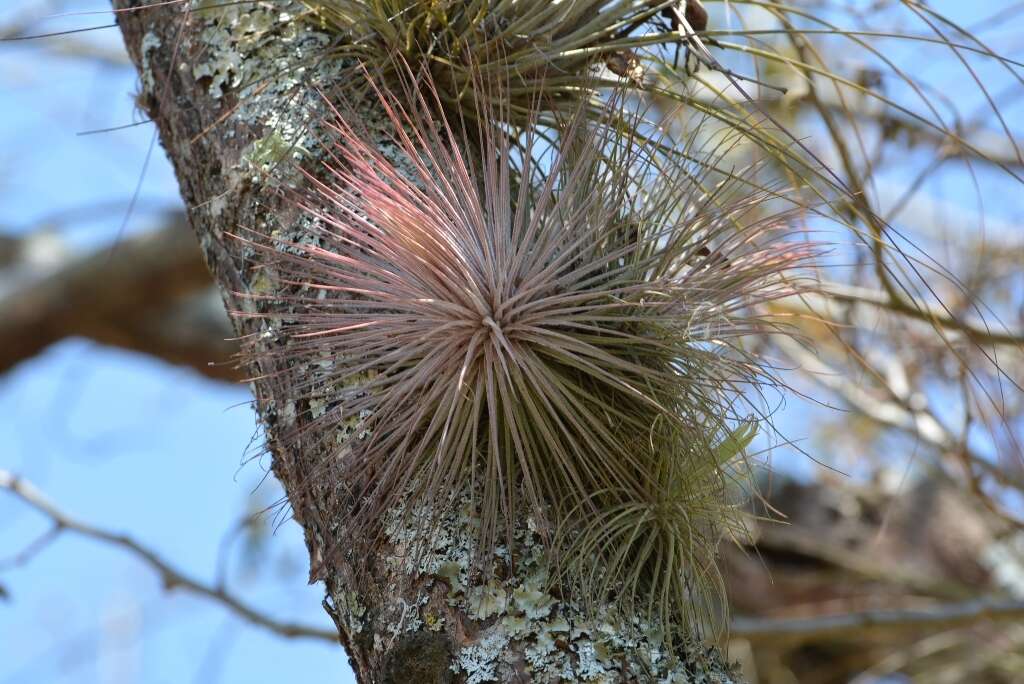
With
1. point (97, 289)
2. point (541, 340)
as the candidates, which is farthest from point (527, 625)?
point (97, 289)

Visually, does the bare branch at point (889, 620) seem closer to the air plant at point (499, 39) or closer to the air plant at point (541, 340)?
the air plant at point (541, 340)

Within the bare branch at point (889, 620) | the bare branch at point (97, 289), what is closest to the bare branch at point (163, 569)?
the bare branch at point (889, 620)

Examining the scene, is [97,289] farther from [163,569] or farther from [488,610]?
[488,610]

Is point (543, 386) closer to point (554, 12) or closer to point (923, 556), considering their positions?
point (554, 12)

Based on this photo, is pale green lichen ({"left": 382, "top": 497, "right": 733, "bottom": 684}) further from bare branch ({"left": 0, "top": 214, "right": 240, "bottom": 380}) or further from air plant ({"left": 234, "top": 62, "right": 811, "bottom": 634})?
bare branch ({"left": 0, "top": 214, "right": 240, "bottom": 380})

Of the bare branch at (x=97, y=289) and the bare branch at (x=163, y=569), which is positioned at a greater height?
the bare branch at (x=97, y=289)

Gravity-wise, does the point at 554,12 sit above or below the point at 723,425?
above

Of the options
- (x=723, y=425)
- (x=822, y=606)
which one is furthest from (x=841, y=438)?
(x=723, y=425)
